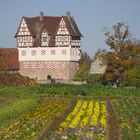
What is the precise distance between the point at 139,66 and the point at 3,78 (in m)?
17.4

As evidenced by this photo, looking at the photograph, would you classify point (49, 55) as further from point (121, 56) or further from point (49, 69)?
point (121, 56)

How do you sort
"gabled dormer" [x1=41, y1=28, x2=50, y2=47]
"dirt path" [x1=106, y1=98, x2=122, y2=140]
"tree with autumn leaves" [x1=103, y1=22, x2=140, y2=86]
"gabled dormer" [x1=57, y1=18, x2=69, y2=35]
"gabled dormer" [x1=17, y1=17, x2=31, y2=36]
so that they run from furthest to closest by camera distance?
"gabled dormer" [x1=17, y1=17, x2=31, y2=36] < "gabled dormer" [x1=41, y1=28, x2=50, y2=47] < "gabled dormer" [x1=57, y1=18, x2=69, y2=35] < "tree with autumn leaves" [x1=103, y1=22, x2=140, y2=86] < "dirt path" [x1=106, y1=98, x2=122, y2=140]

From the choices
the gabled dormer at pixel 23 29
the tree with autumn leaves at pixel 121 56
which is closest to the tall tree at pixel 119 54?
the tree with autumn leaves at pixel 121 56

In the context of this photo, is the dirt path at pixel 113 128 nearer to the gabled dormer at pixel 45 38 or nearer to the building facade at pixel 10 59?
the gabled dormer at pixel 45 38

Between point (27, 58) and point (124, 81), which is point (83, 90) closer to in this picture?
point (124, 81)

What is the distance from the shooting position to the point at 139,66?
65.2 metres

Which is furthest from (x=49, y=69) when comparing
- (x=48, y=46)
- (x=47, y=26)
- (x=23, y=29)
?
(x=23, y=29)

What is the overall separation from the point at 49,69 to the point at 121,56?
875 inches

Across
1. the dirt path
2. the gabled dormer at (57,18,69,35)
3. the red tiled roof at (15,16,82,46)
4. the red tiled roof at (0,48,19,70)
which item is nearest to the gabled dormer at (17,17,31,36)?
the red tiled roof at (15,16,82,46)

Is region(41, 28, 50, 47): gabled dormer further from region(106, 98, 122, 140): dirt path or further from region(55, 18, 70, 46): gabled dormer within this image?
region(106, 98, 122, 140): dirt path

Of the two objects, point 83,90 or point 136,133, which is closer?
point 136,133

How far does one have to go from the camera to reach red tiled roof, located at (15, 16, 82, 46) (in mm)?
82375

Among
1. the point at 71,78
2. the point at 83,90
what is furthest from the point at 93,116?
the point at 71,78

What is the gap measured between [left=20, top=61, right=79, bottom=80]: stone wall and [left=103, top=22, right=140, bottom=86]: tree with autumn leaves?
62.5 feet
